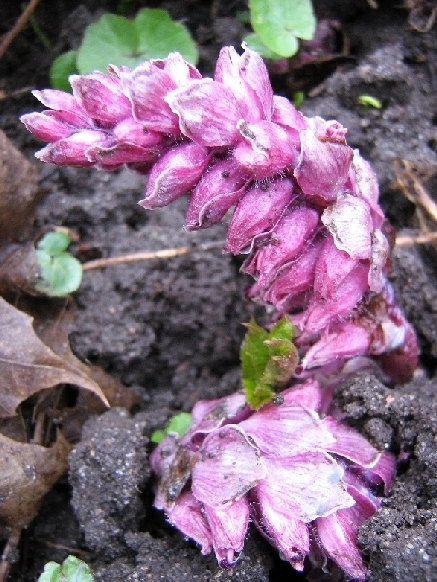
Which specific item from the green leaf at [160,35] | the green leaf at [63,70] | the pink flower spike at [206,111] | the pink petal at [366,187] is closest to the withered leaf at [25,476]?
the pink flower spike at [206,111]

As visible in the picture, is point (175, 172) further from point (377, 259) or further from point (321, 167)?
point (377, 259)

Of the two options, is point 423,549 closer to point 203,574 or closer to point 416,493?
point 416,493

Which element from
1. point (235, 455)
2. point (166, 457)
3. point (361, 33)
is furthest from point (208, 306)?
point (361, 33)

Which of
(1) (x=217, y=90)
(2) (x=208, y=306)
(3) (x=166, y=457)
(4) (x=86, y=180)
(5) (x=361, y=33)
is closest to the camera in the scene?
(1) (x=217, y=90)

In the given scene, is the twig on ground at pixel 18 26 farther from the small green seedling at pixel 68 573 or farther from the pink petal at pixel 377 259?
the small green seedling at pixel 68 573

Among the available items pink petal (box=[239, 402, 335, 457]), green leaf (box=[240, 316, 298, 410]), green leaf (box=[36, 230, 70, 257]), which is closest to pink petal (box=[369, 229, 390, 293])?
green leaf (box=[240, 316, 298, 410])

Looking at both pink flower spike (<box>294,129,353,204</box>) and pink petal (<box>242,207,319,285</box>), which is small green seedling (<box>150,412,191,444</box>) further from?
pink flower spike (<box>294,129,353,204</box>)
